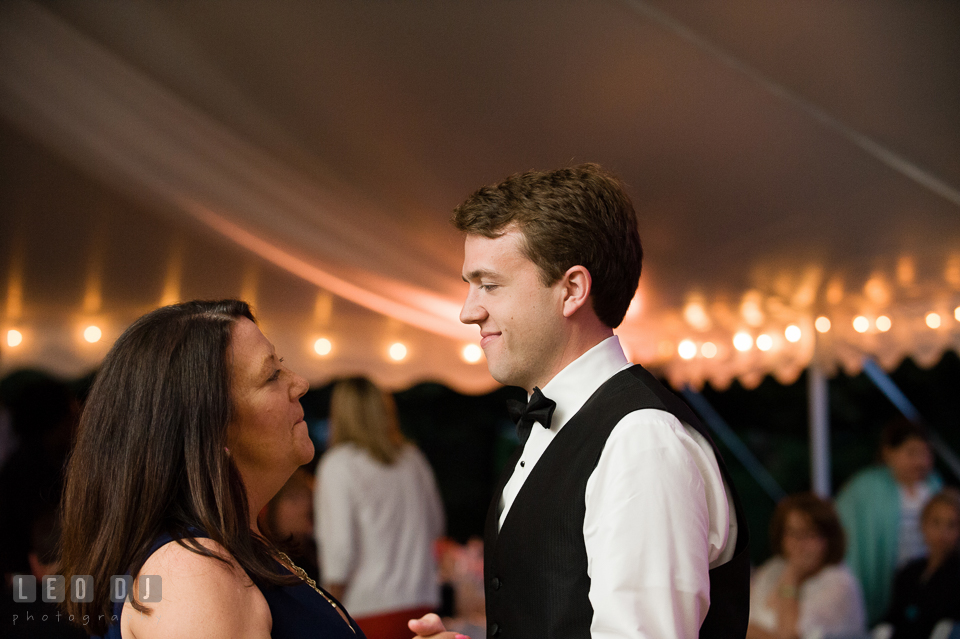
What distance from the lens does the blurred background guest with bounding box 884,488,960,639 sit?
152 inches

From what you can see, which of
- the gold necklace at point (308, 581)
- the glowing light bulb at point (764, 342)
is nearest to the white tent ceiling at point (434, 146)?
the glowing light bulb at point (764, 342)

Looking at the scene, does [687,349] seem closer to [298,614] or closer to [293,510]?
[293,510]

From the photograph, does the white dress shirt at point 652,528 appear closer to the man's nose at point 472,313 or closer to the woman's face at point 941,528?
the man's nose at point 472,313

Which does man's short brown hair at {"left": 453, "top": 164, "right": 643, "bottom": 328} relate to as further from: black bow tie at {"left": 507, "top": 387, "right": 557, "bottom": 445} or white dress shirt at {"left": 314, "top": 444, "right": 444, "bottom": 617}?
white dress shirt at {"left": 314, "top": 444, "right": 444, "bottom": 617}

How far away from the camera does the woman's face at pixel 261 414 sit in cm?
124

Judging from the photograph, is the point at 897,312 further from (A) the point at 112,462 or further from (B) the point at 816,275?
(A) the point at 112,462

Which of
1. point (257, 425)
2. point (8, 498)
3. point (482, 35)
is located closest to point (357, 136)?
point (482, 35)

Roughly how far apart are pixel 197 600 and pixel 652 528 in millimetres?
618

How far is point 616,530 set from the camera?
3.88ft

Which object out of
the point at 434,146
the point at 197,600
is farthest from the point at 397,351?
the point at 197,600

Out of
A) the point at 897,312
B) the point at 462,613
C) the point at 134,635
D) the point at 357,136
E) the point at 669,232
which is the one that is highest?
the point at 357,136

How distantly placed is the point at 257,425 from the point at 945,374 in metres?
7.90

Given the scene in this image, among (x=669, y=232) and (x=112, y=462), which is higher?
(x=669, y=232)

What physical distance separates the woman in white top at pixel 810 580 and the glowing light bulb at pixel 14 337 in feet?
11.3
